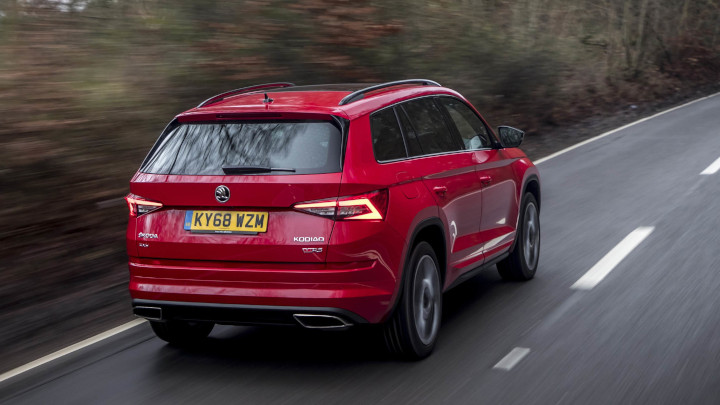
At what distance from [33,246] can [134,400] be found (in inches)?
142

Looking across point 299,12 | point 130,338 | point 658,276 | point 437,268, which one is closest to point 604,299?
point 658,276

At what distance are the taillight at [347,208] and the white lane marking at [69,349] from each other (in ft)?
7.01

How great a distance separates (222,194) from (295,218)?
1.43 feet

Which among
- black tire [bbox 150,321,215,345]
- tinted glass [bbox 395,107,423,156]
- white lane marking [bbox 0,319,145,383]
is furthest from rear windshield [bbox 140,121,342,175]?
white lane marking [bbox 0,319,145,383]

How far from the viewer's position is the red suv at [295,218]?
487 cm

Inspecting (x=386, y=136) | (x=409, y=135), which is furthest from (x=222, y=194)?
(x=409, y=135)

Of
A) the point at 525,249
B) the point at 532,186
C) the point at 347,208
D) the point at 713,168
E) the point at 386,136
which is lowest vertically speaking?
the point at 713,168

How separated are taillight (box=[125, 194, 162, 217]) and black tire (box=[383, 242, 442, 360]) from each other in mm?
1492

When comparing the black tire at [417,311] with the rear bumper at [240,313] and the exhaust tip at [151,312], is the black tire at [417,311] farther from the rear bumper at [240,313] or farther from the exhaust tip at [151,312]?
the exhaust tip at [151,312]

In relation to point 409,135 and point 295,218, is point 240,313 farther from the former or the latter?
point 409,135

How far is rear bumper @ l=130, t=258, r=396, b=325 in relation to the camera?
486 centimetres

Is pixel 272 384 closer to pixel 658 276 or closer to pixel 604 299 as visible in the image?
pixel 604 299

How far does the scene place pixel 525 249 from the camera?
7609 mm

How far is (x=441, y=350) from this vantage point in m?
5.64
